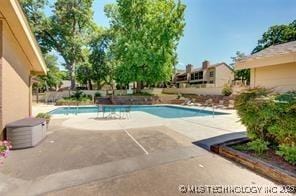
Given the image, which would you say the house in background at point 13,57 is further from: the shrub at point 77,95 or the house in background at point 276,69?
the shrub at point 77,95

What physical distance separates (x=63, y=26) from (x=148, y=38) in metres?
13.2

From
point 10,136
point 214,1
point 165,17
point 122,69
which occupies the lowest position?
point 10,136

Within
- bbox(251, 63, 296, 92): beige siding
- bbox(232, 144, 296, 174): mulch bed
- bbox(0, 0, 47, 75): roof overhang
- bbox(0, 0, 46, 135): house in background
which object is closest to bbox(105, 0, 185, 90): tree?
bbox(0, 0, 47, 75): roof overhang

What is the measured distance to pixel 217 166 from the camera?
476 centimetres

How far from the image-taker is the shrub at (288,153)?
14.1 ft

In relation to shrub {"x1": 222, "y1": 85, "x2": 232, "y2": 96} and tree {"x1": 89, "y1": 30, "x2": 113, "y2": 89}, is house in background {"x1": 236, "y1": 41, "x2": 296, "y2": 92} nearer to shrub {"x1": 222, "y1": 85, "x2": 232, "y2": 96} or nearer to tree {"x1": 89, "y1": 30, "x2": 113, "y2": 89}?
shrub {"x1": 222, "y1": 85, "x2": 232, "y2": 96}

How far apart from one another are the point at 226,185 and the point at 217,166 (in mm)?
959

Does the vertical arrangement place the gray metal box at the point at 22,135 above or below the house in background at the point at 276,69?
below

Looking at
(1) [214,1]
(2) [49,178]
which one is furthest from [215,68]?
(2) [49,178]

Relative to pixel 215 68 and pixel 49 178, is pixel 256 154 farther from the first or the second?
pixel 215 68

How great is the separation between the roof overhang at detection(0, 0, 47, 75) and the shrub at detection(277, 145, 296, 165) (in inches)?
305

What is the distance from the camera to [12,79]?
22.9 ft

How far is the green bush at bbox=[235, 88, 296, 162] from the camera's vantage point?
4.58 m

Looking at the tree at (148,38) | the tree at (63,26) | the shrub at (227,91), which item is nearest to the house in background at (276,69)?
the shrub at (227,91)
